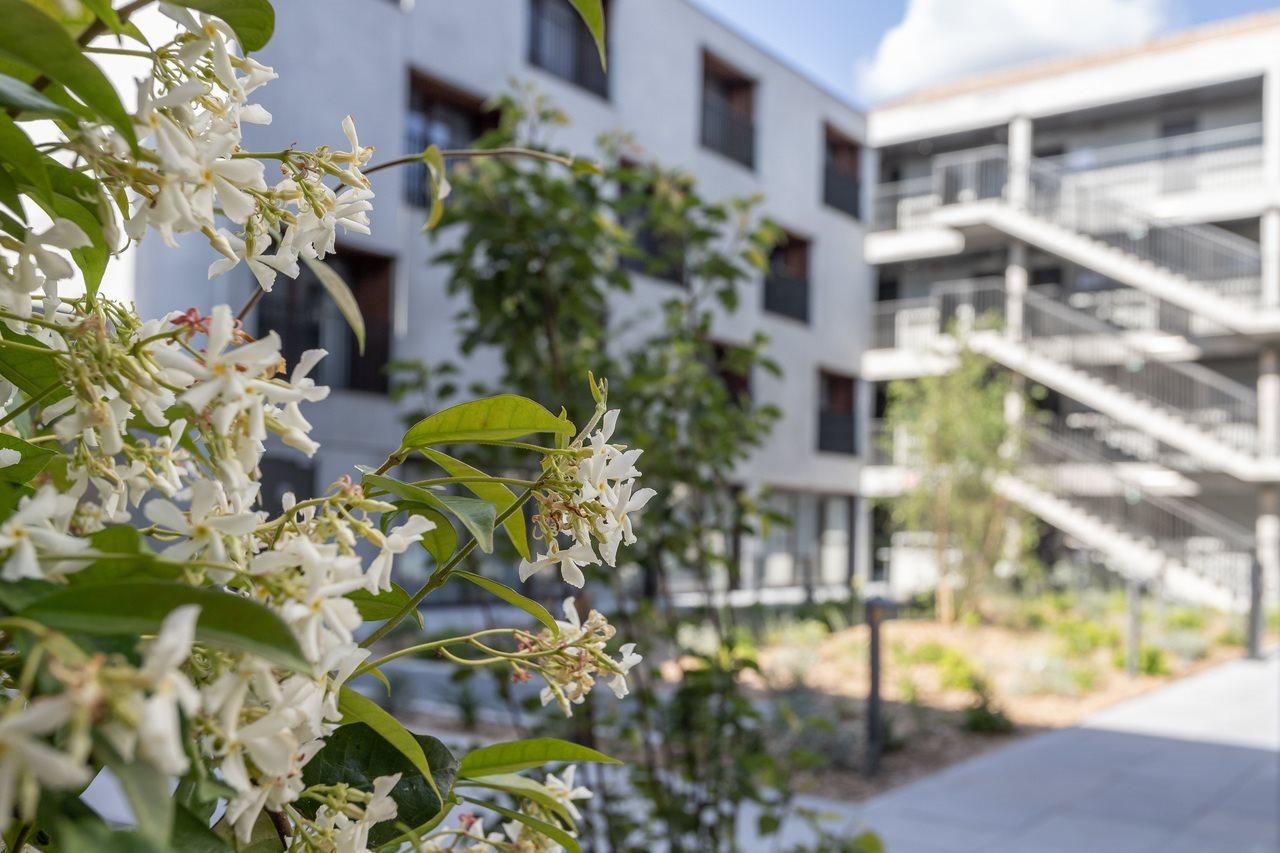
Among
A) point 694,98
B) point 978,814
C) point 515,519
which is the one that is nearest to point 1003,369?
point 694,98

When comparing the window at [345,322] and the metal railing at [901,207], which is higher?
the metal railing at [901,207]

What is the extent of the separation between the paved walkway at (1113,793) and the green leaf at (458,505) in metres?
3.40

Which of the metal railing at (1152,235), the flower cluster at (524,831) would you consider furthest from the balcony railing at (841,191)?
the flower cluster at (524,831)

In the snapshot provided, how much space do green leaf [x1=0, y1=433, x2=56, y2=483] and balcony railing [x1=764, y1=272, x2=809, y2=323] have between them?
1332 cm

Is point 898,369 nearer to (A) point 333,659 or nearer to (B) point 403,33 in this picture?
(B) point 403,33

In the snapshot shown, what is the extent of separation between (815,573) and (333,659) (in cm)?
1514

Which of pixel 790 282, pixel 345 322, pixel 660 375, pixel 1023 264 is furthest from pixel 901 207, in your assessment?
pixel 660 375

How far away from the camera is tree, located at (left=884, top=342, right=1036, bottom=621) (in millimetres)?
11570

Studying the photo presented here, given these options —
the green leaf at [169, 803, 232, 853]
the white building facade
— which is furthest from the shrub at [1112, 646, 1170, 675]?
the green leaf at [169, 803, 232, 853]

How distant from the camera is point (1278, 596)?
13.3 metres

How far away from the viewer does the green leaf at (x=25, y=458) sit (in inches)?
21.5

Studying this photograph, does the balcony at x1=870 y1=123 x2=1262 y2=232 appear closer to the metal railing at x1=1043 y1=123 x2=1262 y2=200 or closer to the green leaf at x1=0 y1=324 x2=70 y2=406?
the metal railing at x1=1043 y1=123 x2=1262 y2=200

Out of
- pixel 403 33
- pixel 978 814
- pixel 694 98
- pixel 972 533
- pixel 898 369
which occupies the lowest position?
pixel 978 814

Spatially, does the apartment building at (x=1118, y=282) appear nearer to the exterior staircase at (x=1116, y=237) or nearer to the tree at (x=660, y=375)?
the exterior staircase at (x=1116, y=237)
